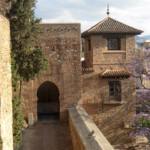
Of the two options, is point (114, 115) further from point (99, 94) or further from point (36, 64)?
point (36, 64)

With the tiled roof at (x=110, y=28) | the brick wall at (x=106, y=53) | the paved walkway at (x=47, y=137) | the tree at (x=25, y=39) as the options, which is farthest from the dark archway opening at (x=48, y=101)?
the tree at (x=25, y=39)

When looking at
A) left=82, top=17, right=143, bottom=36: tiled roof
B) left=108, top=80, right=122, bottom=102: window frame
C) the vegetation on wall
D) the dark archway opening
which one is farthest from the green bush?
the dark archway opening

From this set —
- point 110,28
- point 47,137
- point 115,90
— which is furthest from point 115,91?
point 47,137

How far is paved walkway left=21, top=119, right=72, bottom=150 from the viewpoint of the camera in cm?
2145

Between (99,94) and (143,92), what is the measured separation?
4.56 m

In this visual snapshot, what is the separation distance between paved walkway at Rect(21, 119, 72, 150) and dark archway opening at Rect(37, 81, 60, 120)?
3.65 m

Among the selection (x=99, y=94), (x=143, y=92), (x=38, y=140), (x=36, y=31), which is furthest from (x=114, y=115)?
(x=36, y=31)

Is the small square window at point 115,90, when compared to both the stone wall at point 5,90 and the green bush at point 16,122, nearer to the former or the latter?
the green bush at point 16,122

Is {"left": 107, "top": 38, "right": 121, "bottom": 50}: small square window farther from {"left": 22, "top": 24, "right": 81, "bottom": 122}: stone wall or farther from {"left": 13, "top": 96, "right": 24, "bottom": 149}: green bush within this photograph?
{"left": 13, "top": 96, "right": 24, "bottom": 149}: green bush

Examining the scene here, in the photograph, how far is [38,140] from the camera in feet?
73.7

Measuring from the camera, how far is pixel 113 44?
27.7 meters

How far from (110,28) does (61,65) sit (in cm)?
378

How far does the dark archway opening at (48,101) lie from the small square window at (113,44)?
4596mm

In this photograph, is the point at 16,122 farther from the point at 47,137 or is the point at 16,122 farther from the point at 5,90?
the point at 47,137
